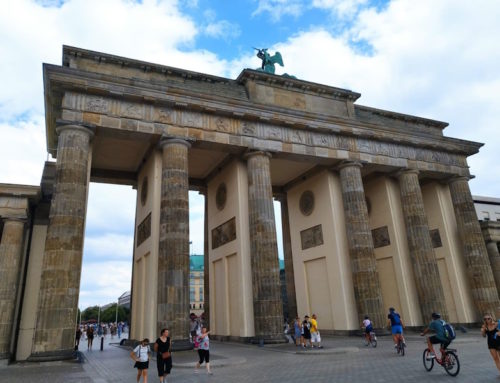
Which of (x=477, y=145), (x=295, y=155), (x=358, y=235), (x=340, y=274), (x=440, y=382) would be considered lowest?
(x=440, y=382)

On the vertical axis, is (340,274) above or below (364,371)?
above

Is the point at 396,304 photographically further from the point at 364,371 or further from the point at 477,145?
the point at 364,371

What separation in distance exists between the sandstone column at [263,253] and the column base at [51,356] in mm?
7867

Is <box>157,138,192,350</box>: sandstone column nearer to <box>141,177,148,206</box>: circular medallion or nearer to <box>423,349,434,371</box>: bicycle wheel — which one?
<box>141,177,148,206</box>: circular medallion

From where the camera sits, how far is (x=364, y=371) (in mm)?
9375

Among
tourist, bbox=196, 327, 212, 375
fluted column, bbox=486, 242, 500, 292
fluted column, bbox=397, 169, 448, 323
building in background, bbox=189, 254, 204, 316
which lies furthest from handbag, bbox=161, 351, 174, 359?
building in background, bbox=189, 254, 204, 316

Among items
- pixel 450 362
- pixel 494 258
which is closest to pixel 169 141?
pixel 450 362

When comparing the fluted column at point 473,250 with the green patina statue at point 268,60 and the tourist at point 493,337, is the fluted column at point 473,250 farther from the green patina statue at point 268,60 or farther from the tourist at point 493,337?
the tourist at point 493,337

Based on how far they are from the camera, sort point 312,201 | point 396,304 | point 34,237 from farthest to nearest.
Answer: point 312,201 < point 396,304 < point 34,237

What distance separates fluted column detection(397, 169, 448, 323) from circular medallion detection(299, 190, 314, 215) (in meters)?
5.69

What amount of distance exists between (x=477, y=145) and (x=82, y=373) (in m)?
27.8

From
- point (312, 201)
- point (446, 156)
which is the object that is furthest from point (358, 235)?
point (446, 156)

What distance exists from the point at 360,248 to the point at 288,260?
23.2ft

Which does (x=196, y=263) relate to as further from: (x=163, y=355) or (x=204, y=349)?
(x=163, y=355)
